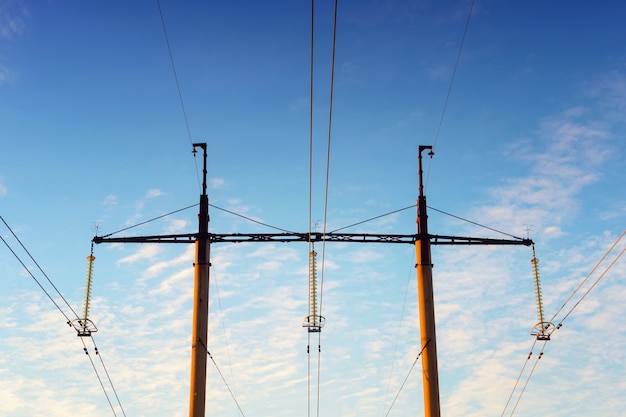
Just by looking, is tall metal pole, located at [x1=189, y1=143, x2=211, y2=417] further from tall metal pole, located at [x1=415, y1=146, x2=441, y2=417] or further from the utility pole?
tall metal pole, located at [x1=415, y1=146, x2=441, y2=417]

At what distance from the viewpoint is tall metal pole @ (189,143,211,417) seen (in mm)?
37531

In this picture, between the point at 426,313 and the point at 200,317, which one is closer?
the point at 200,317

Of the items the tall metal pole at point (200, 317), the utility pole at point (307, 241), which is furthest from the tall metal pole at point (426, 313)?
the tall metal pole at point (200, 317)

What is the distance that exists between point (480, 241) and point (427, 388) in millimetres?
7390

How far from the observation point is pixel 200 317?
3891cm

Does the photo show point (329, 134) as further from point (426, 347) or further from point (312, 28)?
point (426, 347)

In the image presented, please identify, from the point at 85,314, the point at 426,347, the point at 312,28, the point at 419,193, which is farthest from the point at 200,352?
the point at 312,28

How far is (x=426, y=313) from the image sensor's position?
39875 millimetres

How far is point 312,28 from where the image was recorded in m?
21.6

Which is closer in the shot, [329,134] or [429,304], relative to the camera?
[329,134]

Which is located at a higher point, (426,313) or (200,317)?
(426,313)

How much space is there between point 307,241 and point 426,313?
6.43 meters

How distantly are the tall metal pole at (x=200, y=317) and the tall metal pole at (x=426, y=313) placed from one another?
984cm

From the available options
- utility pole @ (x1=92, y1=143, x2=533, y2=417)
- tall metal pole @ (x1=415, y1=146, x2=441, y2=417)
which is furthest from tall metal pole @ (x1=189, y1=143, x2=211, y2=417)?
tall metal pole @ (x1=415, y1=146, x2=441, y2=417)
